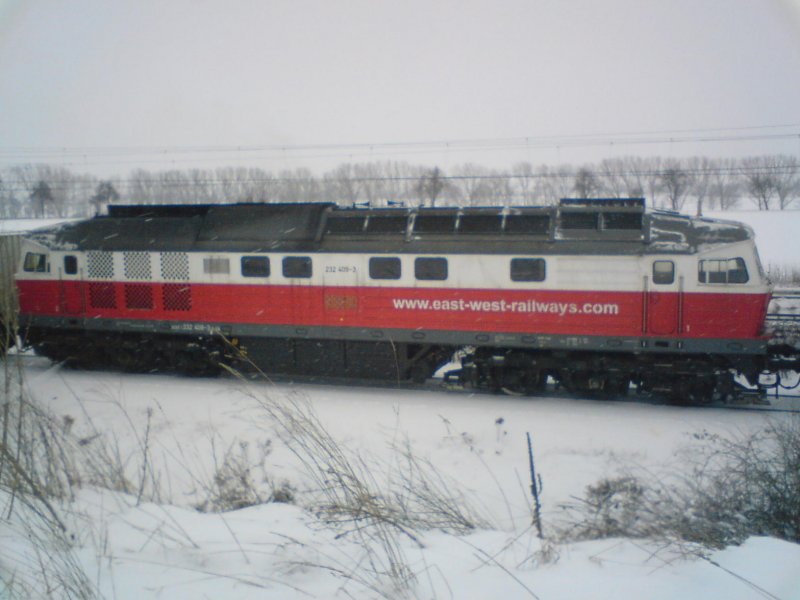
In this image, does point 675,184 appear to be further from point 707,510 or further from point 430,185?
point 707,510

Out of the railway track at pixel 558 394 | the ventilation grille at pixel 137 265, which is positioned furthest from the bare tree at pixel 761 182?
the ventilation grille at pixel 137 265

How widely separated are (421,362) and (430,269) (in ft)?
6.89

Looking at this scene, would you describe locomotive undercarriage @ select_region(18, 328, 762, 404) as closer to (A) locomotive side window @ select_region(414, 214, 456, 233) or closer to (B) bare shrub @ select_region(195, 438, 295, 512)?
(A) locomotive side window @ select_region(414, 214, 456, 233)

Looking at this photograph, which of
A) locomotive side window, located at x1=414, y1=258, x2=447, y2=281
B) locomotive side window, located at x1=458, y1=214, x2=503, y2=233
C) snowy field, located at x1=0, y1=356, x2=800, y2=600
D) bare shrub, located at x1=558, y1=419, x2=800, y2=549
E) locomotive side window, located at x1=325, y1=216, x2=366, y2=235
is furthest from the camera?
locomotive side window, located at x1=325, y1=216, x2=366, y2=235

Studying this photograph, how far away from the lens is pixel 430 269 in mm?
12047

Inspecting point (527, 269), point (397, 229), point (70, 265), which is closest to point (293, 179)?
point (397, 229)

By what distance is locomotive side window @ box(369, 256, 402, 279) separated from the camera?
40.1 feet

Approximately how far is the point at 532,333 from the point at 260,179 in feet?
28.8

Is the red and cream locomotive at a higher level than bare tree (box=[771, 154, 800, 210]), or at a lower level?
lower

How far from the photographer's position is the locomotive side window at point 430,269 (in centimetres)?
1198

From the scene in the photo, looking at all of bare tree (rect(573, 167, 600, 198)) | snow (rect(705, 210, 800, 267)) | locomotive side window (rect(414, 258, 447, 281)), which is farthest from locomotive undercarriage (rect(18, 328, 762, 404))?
snow (rect(705, 210, 800, 267))

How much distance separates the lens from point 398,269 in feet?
40.1

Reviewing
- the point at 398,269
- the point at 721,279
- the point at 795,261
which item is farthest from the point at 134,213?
the point at 795,261

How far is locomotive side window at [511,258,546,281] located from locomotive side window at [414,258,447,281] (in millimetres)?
1386
